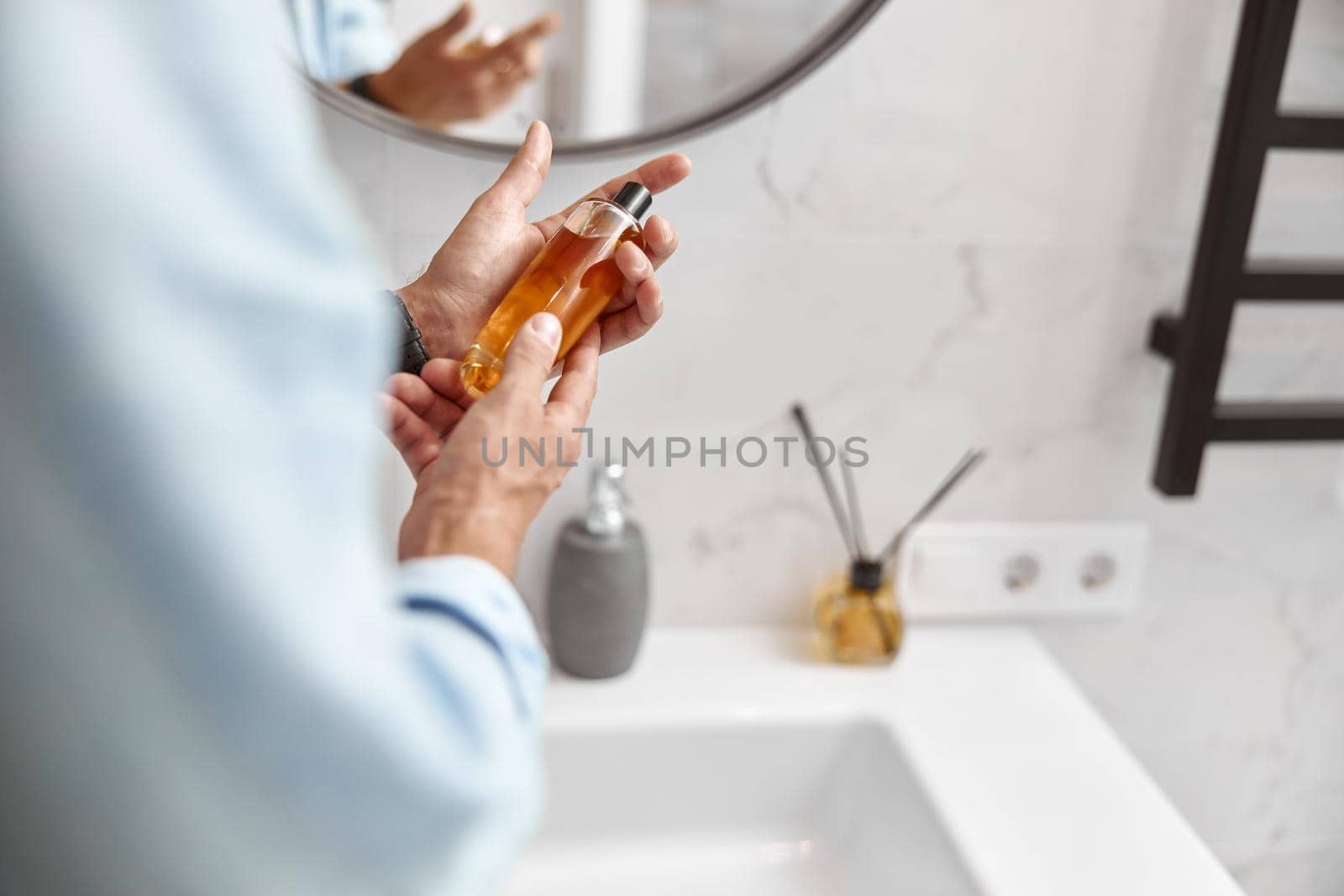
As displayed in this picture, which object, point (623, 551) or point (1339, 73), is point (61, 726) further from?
point (1339, 73)

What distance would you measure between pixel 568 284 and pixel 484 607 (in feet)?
0.94

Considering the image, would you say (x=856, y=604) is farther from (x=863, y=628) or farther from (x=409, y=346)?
(x=409, y=346)

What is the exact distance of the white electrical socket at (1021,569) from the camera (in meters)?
1.07

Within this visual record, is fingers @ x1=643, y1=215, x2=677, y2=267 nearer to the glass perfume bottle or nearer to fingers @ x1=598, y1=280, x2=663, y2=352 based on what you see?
fingers @ x1=598, y1=280, x2=663, y2=352

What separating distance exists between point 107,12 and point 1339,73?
100cm

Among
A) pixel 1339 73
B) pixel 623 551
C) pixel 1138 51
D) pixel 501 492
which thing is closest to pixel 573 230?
pixel 501 492

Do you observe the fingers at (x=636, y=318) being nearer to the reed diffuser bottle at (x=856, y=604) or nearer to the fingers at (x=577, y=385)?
the fingers at (x=577, y=385)

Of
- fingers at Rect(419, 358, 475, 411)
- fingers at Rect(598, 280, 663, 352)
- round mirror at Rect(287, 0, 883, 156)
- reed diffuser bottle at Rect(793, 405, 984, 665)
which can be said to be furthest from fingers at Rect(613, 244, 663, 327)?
reed diffuser bottle at Rect(793, 405, 984, 665)

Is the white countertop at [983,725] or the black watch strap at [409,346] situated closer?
the black watch strap at [409,346]

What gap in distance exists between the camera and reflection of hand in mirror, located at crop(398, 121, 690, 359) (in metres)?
0.70

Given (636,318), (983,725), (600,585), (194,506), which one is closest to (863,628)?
(983,725)

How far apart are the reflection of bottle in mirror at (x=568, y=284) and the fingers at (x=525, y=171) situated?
4 centimetres

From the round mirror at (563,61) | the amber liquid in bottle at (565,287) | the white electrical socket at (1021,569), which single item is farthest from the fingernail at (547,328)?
the white electrical socket at (1021,569)

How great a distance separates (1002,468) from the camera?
107 cm
